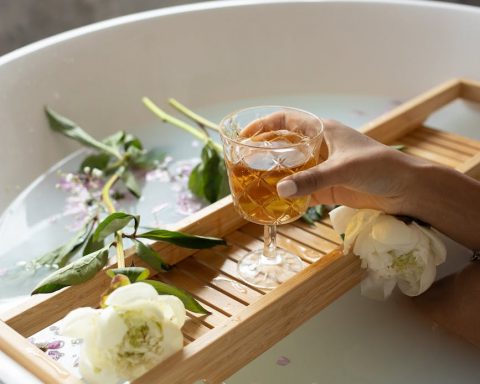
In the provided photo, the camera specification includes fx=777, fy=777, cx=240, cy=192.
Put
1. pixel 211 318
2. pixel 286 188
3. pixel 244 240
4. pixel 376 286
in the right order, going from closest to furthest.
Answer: pixel 286 188 < pixel 211 318 < pixel 376 286 < pixel 244 240

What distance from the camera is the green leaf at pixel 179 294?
949mm

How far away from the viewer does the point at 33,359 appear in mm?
884

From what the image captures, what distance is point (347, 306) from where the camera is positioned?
4.04 ft

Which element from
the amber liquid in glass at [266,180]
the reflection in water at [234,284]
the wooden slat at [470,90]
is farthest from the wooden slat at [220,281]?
the wooden slat at [470,90]

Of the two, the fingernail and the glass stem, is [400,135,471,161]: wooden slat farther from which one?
the fingernail

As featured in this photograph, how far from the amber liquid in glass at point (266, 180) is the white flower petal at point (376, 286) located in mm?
163

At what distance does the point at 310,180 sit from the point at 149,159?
0.67 meters

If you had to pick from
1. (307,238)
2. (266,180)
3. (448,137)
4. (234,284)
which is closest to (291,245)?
(307,238)

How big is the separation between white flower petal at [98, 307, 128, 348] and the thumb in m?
0.28

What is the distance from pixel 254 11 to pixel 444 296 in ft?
3.14

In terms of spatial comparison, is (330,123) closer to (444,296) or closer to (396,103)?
(444,296)

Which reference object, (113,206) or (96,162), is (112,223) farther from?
(96,162)

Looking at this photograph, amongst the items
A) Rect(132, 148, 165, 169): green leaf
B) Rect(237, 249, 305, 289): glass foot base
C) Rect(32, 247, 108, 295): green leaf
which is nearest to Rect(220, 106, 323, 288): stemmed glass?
Rect(237, 249, 305, 289): glass foot base

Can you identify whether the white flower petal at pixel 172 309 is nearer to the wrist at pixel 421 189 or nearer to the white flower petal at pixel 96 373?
the white flower petal at pixel 96 373
